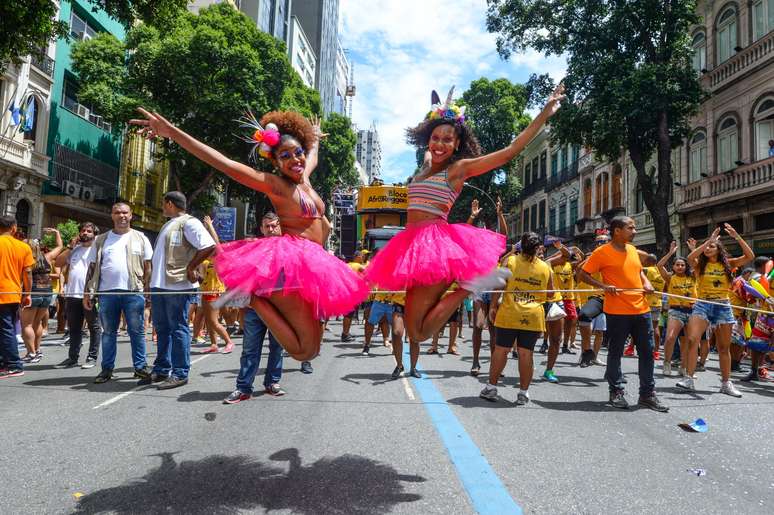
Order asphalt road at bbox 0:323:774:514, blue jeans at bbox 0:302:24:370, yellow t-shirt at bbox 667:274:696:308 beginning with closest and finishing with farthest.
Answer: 1. asphalt road at bbox 0:323:774:514
2. blue jeans at bbox 0:302:24:370
3. yellow t-shirt at bbox 667:274:696:308

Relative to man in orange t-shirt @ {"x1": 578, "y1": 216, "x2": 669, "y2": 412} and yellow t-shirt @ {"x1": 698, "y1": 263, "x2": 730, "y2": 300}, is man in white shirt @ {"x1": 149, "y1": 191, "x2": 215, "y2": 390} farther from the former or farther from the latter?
yellow t-shirt @ {"x1": 698, "y1": 263, "x2": 730, "y2": 300}

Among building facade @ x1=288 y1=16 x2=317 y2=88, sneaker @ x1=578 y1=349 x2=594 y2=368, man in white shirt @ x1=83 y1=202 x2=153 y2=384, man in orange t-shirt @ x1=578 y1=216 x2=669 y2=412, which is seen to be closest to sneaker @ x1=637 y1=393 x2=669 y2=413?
man in orange t-shirt @ x1=578 y1=216 x2=669 y2=412

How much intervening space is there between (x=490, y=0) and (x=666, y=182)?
988 centimetres

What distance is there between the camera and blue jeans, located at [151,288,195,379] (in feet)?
20.3

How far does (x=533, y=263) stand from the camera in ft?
22.0

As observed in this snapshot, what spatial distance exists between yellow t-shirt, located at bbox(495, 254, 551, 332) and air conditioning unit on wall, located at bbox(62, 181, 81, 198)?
943 inches

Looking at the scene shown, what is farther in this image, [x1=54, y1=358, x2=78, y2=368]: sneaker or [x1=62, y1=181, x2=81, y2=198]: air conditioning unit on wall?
[x1=62, y1=181, x2=81, y2=198]: air conditioning unit on wall

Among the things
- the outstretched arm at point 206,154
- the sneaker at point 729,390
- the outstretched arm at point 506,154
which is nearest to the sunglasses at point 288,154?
the outstretched arm at point 206,154

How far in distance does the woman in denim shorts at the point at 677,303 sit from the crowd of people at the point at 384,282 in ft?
0.07

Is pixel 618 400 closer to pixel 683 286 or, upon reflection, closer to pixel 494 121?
pixel 683 286

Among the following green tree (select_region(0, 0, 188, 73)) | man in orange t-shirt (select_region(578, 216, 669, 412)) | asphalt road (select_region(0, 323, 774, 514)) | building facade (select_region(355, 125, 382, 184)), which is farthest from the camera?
building facade (select_region(355, 125, 382, 184))

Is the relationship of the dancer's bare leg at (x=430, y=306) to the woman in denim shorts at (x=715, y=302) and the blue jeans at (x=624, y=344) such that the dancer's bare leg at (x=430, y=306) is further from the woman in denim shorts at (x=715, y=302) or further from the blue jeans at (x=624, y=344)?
the woman in denim shorts at (x=715, y=302)

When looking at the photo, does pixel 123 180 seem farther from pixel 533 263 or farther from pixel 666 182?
pixel 533 263

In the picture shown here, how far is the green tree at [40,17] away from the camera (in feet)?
32.4
